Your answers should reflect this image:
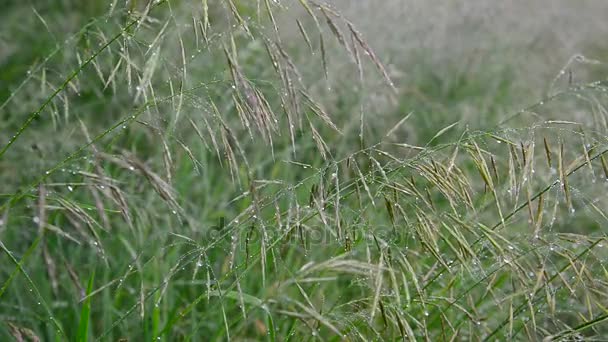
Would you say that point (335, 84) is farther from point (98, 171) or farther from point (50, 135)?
point (98, 171)

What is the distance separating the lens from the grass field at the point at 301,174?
166cm

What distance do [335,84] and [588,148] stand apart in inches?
65.0

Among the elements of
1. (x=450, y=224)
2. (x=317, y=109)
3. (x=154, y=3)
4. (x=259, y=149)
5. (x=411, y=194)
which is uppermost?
(x=154, y=3)

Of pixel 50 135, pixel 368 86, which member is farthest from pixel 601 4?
pixel 50 135

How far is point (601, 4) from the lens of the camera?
228 inches

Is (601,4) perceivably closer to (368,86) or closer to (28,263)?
(368,86)

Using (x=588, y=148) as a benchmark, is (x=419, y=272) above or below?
below

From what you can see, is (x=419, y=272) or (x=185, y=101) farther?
(x=419, y=272)

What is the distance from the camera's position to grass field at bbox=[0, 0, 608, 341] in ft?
5.45

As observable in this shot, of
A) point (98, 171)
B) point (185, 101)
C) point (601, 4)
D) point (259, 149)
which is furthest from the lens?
point (601, 4)

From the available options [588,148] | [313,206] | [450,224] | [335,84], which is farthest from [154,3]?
[335,84]

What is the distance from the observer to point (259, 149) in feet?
10.1

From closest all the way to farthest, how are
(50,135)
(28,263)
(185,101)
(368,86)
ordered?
(185,101) < (28,263) < (50,135) < (368,86)

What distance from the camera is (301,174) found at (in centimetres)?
309
